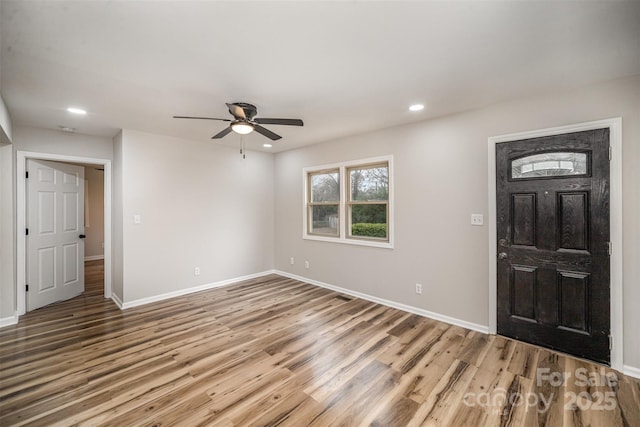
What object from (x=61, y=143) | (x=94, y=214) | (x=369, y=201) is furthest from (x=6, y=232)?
→ (x=369, y=201)

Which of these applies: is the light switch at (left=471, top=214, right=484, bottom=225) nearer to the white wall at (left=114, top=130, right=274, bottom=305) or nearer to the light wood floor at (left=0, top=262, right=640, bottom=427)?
the light wood floor at (left=0, top=262, right=640, bottom=427)

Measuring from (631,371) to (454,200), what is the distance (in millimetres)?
2071

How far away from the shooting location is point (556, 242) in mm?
2662

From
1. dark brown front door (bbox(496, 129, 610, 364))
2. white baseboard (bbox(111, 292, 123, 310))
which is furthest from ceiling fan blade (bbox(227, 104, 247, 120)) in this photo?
white baseboard (bbox(111, 292, 123, 310))

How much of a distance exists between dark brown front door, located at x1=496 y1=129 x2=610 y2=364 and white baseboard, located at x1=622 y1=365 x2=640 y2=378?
11 centimetres

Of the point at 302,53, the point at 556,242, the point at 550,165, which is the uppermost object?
the point at 302,53

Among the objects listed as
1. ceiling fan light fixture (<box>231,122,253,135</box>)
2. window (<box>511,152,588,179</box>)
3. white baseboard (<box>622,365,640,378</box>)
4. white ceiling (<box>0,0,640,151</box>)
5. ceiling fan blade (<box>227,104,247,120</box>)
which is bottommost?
white baseboard (<box>622,365,640,378</box>)

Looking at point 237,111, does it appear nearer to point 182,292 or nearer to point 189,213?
point 189,213

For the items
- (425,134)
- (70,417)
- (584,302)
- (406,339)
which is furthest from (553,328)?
(70,417)

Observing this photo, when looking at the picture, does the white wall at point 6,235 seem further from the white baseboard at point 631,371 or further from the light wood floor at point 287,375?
the white baseboard at point 631,371

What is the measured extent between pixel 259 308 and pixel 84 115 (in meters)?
3.24

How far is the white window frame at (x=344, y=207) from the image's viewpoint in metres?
3.87

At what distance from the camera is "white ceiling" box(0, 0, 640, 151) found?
1565 millimetres

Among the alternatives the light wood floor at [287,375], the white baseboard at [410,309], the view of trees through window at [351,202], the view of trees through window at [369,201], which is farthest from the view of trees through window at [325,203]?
the light wood floor at [287,375]
